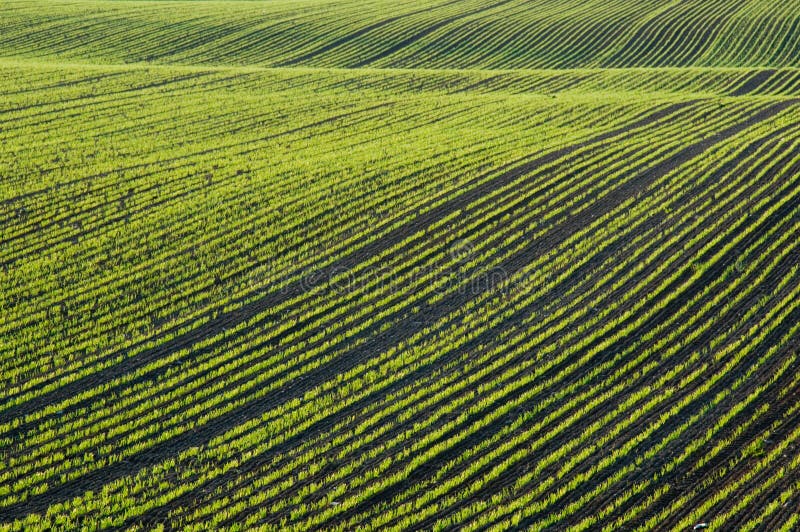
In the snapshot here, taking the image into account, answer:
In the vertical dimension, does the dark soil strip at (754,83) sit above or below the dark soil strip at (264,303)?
above

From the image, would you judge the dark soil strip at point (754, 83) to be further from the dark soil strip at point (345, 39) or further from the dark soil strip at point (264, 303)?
the dark soil strip at point (345, 39)

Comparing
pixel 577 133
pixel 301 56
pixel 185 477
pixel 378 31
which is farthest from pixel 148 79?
pixel 185 477

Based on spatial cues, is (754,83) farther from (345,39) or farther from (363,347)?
(363,347)

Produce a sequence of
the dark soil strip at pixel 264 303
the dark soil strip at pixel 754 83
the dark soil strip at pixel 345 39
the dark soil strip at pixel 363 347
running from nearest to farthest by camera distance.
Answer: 1. the dark soil strip at pixel 363 347
2. the dark soil strip at pixel 264 303
3. the dark soil strip at pixel 754 83
4. the dark soil strip at pixel 345 39

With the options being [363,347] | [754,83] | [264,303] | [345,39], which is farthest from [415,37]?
[363,347]

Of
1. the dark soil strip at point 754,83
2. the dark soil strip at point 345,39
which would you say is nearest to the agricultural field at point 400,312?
the dark soil strip at point 754,83

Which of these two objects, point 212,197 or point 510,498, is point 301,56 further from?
point 510,498

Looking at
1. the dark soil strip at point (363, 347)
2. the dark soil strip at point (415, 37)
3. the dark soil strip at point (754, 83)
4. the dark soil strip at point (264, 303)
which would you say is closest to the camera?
the dark soil strip at point (363, 347)
